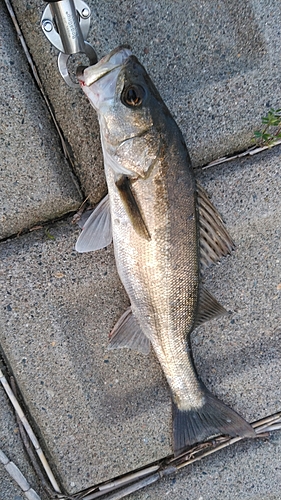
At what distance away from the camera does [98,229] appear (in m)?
1.70

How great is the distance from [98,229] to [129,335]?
49 cm

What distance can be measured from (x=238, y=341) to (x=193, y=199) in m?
0.89

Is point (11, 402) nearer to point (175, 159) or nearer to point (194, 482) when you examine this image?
point (194, 482)

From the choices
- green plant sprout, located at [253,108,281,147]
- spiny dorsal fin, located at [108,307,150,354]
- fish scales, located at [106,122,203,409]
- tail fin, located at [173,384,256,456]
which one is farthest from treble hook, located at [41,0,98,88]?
tail fin, located at [173,384,256,456]

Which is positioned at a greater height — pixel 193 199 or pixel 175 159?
pixel 175 159

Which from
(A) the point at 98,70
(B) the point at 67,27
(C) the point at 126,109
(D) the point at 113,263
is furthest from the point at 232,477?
(B) the point at 67,27

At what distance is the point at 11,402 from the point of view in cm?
184

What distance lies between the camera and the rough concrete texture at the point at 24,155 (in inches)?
66.4

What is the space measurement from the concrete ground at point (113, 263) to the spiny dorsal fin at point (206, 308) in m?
0.23

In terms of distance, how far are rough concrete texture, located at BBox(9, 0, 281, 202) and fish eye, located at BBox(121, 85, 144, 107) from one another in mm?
375

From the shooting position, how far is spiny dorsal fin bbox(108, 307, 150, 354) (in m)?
1.79

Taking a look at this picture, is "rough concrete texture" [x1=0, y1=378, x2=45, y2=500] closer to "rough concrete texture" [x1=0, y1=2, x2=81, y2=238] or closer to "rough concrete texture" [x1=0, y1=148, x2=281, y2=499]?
A: "rough concrete texture" [x1=0, y1=148, x2=281, y2=499]

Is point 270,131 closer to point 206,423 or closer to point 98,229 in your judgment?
point 98,229

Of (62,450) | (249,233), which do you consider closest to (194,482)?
(62,450)
